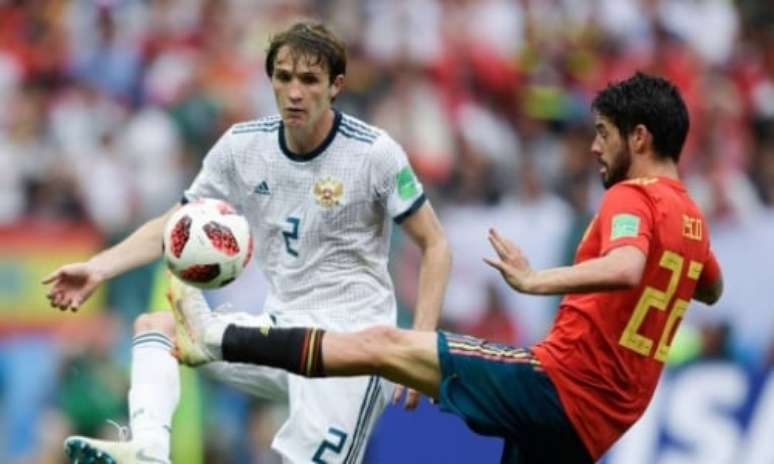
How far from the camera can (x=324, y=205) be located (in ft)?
27.7

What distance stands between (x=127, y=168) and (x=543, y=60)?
344 centimetres

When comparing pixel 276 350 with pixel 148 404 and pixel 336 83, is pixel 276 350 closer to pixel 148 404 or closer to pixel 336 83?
pixel 148 404

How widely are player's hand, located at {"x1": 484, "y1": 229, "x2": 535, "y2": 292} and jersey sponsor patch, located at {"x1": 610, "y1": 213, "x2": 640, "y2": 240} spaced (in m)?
0.40

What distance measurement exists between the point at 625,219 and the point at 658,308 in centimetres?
50

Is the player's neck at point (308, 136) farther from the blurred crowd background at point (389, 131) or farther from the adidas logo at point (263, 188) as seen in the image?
→ the blurred crowd background at point (389, 131)

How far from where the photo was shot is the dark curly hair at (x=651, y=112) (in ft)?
25.3

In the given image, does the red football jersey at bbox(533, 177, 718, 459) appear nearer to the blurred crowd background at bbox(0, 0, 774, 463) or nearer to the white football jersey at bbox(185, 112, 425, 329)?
the white football jersey at bbox(185, 112, 425, 329)

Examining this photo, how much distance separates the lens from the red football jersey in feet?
24.5

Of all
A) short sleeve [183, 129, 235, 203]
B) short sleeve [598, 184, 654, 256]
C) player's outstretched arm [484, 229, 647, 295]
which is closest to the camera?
player's outstretched arm [484, 229, 647, 295]

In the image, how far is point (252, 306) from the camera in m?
12.1

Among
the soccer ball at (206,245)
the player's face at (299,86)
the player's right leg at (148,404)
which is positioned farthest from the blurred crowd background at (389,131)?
the soccer ball at (206,245)

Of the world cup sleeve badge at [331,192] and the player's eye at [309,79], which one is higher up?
Answer: the player's eye at [309,79]

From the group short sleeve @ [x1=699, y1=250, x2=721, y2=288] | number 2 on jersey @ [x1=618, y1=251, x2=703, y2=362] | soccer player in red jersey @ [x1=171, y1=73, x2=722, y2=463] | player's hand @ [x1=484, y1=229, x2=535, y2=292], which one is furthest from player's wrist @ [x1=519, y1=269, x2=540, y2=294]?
short sleeve @ [x1=699, y1=250, x2=721, y2=288]

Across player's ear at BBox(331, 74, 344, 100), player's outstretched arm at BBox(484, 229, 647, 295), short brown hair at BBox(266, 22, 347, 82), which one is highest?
short brown hair at BBox(266, 22, 347, 82)
